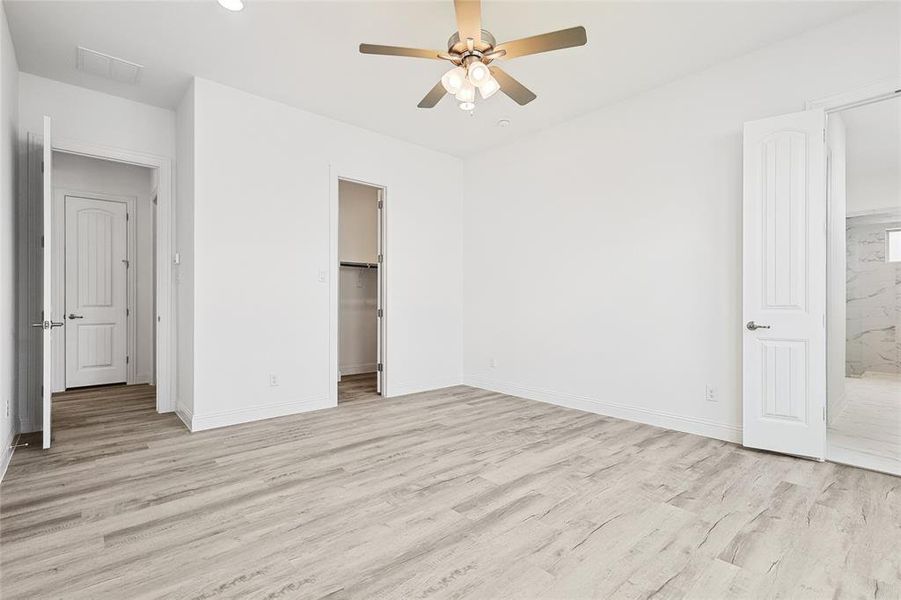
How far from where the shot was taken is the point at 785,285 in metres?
3.12

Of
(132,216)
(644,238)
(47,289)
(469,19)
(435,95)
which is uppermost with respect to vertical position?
(469,19)

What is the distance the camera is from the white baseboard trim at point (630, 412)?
3.50 m

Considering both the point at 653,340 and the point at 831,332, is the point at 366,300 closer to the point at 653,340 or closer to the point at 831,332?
the point at 653,340

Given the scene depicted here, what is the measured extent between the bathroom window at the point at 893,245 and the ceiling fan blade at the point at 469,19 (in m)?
6.01

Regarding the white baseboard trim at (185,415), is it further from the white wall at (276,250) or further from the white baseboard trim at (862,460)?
the white baseboard trim at (862,460)

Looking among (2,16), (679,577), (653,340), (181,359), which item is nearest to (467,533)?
(679,577)

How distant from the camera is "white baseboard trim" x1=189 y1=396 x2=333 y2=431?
372 cm

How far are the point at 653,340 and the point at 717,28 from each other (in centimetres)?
245

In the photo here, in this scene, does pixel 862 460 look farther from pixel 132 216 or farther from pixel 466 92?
pixel 132 216

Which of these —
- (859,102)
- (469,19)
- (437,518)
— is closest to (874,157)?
(859,102)

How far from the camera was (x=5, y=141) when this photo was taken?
9.73 feet

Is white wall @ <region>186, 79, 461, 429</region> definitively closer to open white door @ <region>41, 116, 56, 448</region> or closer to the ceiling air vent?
the ceiling air vent

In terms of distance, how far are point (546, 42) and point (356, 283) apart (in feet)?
15.9

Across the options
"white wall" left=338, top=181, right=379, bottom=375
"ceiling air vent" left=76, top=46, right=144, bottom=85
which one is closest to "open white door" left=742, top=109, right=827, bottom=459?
"white wall" left=338, top=181, right=379, bottom=375
